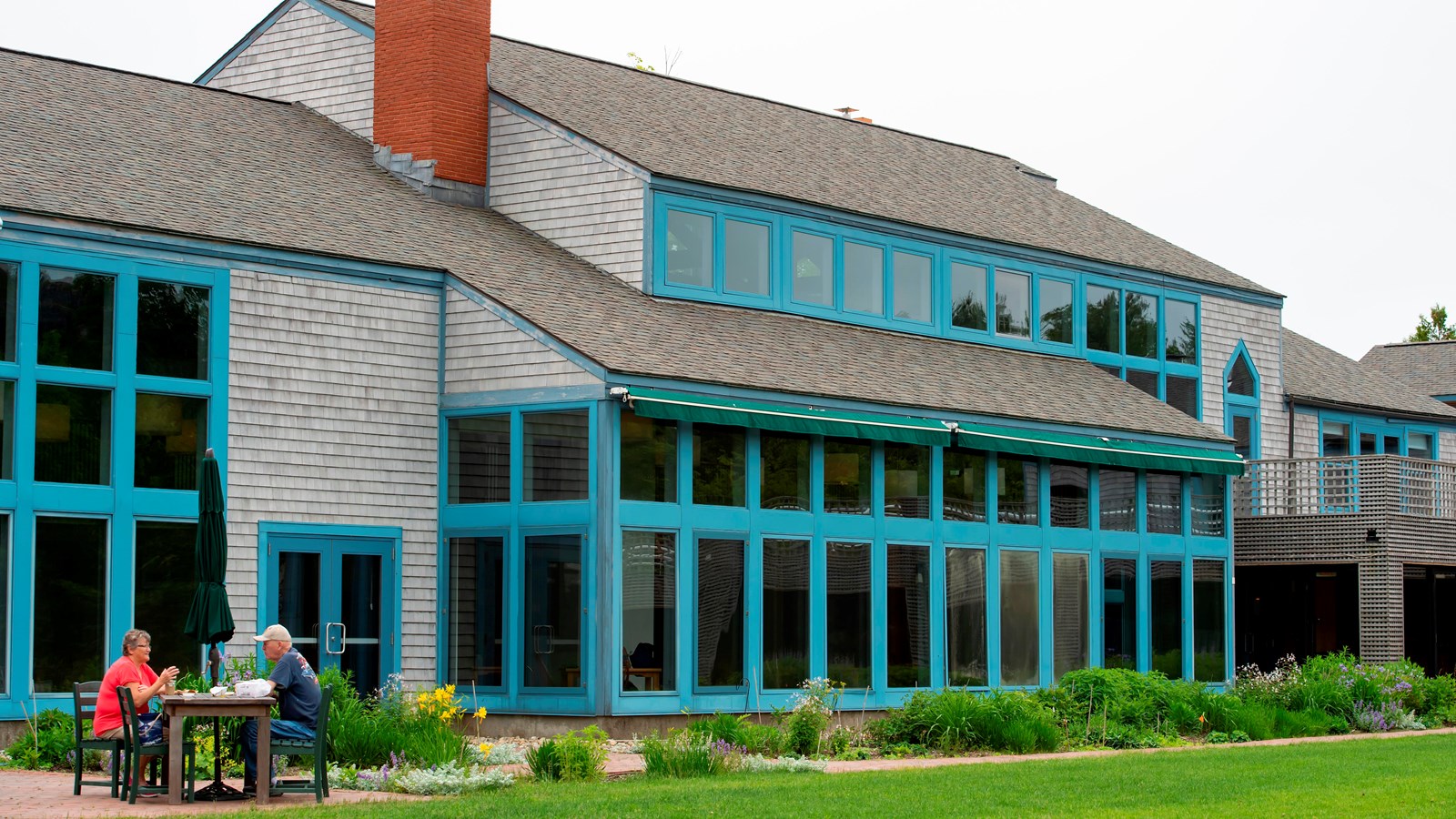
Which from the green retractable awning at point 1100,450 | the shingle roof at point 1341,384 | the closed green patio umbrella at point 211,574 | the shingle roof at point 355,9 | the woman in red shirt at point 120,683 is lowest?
the woman in red shirt at point 120,683

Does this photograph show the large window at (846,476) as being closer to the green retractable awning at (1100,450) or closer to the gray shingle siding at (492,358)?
the green retractable awning at (1100,450)

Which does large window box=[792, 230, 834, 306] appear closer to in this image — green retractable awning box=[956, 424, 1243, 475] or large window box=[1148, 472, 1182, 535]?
green retractable awning box=[956, 424, 1243, 475]

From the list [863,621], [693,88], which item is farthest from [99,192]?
[693,88]

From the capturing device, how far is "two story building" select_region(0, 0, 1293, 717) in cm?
2098

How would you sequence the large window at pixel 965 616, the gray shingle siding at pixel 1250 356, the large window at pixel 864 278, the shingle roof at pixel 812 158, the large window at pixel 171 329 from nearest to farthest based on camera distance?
the large window at pixel 171 329, the large window at pixel 965 616, the shingle roof at pixel 812 158, the large window at pixel 864 278, the gray shingle siding at pixel 1250 356

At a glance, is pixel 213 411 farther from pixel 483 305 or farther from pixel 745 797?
pixel 745 797

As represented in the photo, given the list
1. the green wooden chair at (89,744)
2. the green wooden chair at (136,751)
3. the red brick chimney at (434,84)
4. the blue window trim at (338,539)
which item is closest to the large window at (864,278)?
the red brick chimney at (434,84)

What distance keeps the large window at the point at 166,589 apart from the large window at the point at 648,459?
484 cm

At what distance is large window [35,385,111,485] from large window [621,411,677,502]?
5.62 meters

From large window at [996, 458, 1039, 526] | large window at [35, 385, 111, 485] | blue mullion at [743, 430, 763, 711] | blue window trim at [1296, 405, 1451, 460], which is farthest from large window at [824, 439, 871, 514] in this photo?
blue window trim at [1296, 405, 1451, 460]

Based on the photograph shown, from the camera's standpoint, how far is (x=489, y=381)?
23.1 meters

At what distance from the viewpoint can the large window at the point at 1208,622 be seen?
29359mm

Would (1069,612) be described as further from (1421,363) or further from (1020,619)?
(1421,363)

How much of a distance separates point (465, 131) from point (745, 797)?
579 inches
